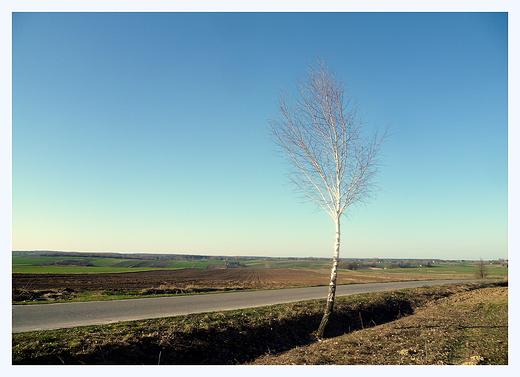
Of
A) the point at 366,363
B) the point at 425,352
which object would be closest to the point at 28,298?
the point at 366,363

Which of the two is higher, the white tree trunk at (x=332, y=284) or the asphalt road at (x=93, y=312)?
the white tree trunk at (x=332, y=284)

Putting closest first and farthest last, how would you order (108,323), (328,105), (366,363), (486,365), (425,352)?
(486,365)
(366,363)
(425,352)
(108,323)
(328,105)

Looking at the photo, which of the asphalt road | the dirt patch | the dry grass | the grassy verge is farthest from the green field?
the dry grass

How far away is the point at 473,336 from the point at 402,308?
32.3 feet

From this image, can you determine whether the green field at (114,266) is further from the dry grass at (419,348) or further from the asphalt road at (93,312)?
the dry grass at (419,348)

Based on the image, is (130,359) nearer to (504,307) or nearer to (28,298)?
(28,298)

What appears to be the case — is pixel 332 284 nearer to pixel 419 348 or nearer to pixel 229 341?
pixel 419 348

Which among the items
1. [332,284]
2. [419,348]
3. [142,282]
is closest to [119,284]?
[142,282]

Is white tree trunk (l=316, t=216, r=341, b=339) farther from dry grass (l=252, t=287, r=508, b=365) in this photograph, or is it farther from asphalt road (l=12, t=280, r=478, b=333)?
asphalt road (l=12, t=280, r=478, b=333)

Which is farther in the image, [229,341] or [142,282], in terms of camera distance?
[142,282]

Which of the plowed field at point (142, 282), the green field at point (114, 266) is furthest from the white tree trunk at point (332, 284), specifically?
the green field at point (114, 266)

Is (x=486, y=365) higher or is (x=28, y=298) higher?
(x=486, y=365)

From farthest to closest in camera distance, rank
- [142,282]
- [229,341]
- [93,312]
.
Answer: [142,282]
[93,312]
[229,341]

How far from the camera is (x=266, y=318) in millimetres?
11312
